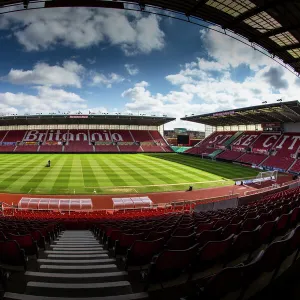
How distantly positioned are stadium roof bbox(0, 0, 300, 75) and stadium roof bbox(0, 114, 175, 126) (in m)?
58.8

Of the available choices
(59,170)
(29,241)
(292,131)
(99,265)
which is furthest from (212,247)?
(292,131)

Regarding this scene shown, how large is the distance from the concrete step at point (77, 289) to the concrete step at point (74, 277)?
12.2 inches

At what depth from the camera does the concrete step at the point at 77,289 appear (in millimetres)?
3596

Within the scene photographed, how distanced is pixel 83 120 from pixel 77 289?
7500 centimetres

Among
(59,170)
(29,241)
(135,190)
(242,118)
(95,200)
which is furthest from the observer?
(242,118)

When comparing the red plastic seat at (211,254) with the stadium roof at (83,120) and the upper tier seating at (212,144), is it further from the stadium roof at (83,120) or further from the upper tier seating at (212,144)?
the stadium roof at (83,120)

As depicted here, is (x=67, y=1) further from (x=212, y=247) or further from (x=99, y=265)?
(x=212, y=247)

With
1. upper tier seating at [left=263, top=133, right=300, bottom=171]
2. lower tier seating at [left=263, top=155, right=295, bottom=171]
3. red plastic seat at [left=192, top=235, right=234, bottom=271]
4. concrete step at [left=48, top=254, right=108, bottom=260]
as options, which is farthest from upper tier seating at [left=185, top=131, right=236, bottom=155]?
red plastic seat at [left=192, top=235, right=234, bottom=271]

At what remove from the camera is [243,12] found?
1136 centimetres

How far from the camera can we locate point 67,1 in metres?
10.7

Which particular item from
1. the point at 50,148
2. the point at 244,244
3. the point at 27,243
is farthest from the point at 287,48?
the point at 50,148

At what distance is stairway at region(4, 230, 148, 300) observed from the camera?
3506mm

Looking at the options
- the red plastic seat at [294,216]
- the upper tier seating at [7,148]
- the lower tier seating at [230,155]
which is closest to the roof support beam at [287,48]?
the red plastic seat at [294,216]

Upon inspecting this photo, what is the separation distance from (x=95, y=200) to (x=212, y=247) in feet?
71.4
